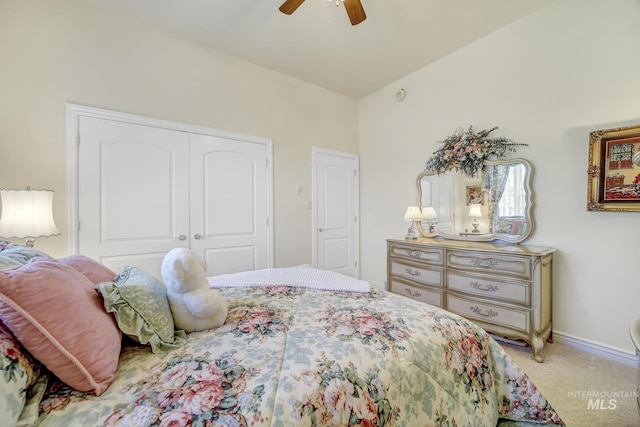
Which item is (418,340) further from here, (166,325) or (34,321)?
(34,321)

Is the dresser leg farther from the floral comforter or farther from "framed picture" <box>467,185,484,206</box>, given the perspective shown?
"framed picture" <box>467,185,484,206</box>

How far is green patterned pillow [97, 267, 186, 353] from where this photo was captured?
0.87 m

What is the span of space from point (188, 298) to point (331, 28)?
2.60m

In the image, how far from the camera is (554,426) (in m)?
1.17

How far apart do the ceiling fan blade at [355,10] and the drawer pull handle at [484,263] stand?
214 cm

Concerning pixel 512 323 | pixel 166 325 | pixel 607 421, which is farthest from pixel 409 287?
pixel 166 325

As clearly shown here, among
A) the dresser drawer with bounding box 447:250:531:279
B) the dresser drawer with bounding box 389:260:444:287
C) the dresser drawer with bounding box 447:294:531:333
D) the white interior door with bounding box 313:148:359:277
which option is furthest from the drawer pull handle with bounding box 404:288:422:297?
the white interior door with bounding box 313:148:359:277

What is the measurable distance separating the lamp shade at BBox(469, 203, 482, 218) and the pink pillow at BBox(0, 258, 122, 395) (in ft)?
9.57

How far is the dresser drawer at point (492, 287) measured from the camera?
2.03 m

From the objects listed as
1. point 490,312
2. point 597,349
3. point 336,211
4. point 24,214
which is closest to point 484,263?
point 490,312

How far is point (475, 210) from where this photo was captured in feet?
8.82

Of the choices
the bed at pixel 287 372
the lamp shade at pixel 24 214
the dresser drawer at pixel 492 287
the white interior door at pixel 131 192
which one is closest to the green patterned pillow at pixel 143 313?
the bed at pixel 287 372

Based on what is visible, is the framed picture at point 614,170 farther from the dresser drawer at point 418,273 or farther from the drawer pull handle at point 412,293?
the drawer pull handle at point 412,293

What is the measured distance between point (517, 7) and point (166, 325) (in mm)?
3409
